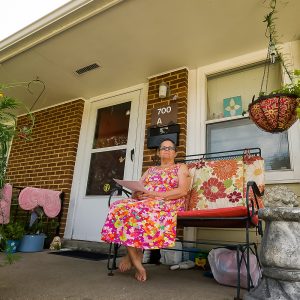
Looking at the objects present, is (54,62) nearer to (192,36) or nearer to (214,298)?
(192,36)

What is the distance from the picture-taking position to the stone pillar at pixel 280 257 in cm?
126

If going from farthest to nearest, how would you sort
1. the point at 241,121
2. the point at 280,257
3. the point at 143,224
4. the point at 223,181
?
the point at 241,121 → the point at 223,181 → the point at 143,224 → the point at 280,257

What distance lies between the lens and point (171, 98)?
3385 millimetres

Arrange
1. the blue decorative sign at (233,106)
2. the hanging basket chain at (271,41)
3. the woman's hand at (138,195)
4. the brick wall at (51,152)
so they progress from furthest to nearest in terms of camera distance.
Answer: the brick wall at (51,152)
the blue decorative sign at (233,106)
the hanging basket chain at (271,41)
the woman's hand at (138,195)

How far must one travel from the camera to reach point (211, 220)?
5.86 ft

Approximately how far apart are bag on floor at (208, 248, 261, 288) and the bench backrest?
1.37 feet

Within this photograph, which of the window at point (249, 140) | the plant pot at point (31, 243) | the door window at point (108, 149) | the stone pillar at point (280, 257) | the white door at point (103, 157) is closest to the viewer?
the stone pillar at point (280, 257)

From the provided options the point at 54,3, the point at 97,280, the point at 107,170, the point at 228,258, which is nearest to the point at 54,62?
the point at 54,3

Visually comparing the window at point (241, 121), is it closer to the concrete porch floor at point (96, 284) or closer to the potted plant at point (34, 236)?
the concrete porch floor at point (96, 284)

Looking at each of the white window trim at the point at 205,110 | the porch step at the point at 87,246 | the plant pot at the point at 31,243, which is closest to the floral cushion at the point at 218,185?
the white window trim at the point at 205,110

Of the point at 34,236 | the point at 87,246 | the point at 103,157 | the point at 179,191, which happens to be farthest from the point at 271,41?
the point at 34,236

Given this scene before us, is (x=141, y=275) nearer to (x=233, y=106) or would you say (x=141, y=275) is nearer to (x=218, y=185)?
(x=218, y=185)

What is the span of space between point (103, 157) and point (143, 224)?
229cm

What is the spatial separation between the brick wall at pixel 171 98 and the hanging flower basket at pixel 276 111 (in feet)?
4.11
